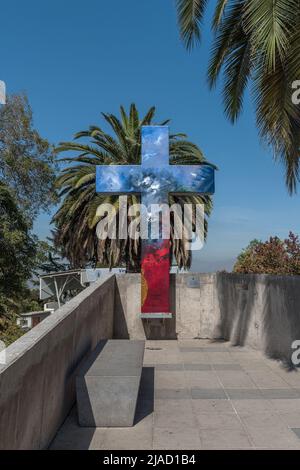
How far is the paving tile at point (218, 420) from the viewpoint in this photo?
505cm

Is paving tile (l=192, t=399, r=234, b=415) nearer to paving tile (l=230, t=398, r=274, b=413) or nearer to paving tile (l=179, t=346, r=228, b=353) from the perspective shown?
paving tile (l=230, t=398, r=274, b=413)

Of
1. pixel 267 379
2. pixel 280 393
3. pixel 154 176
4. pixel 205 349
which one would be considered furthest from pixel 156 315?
pixel 280 393

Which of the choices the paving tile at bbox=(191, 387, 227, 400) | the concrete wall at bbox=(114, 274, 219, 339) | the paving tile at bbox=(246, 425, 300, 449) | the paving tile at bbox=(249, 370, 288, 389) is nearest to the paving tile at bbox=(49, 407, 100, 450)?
the paving tile at bbox=(246, 425, 300, 449)

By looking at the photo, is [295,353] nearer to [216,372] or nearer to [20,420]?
[216,372]

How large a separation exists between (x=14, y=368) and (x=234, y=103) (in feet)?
24.4

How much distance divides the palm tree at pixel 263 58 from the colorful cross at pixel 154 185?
219cm

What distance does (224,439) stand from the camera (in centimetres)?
467

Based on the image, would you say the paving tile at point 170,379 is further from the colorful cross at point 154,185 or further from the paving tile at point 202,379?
the colorful cross at point 154,185

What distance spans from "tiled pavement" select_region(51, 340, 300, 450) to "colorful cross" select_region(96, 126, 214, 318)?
245cm

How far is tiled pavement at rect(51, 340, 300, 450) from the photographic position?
4.61 m

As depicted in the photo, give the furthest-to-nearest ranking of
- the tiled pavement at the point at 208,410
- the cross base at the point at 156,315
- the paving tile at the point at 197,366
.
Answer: the cross base at the point at 156,315 < the paving tile at the point at 197,366 < the tiled pavement at the point at 208,410

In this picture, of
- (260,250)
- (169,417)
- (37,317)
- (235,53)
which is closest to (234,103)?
(235,53)

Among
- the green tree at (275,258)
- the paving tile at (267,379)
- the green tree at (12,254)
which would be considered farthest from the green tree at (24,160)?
the paving tile at (267,379)

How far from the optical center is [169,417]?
5398 mm
